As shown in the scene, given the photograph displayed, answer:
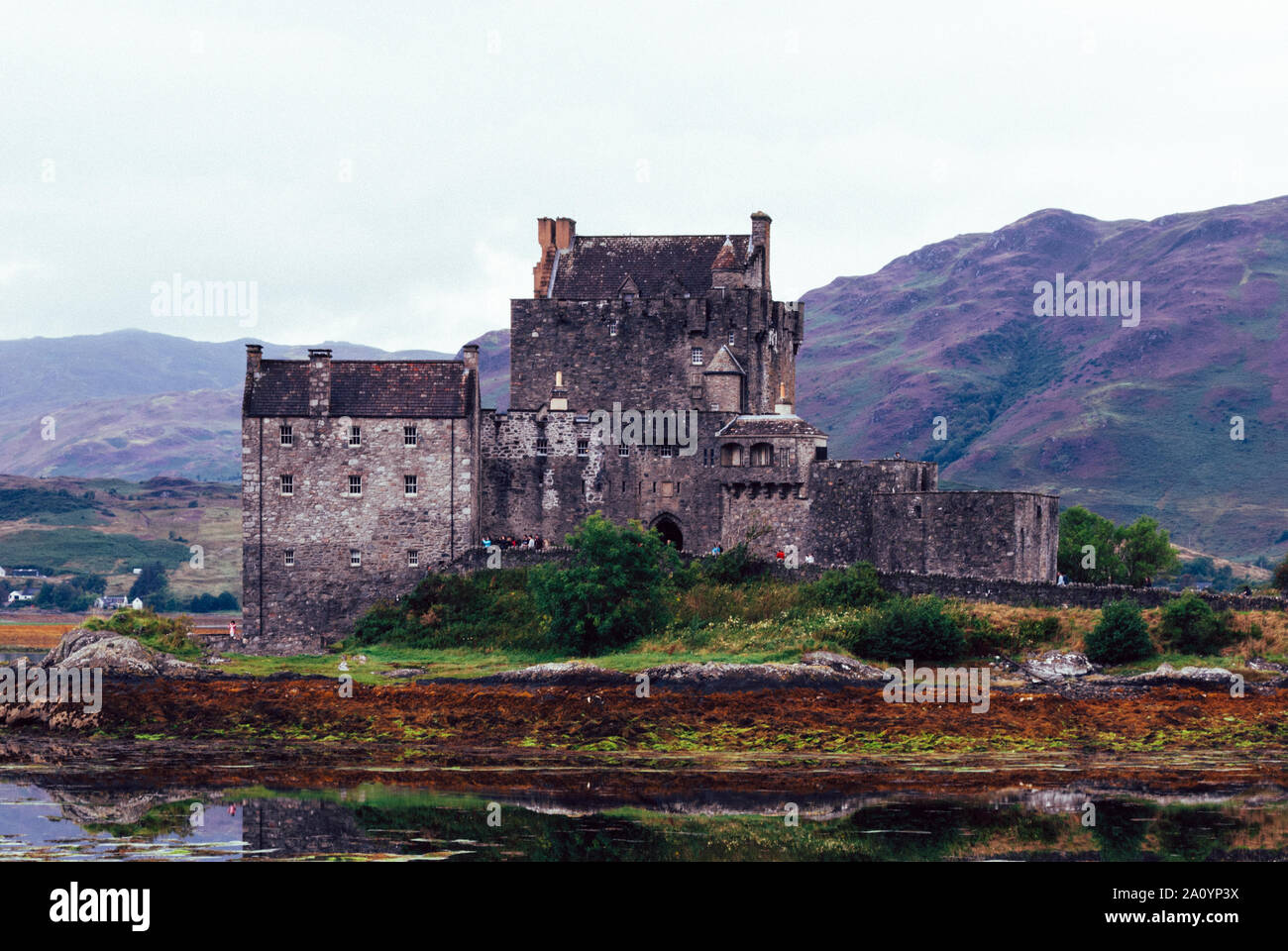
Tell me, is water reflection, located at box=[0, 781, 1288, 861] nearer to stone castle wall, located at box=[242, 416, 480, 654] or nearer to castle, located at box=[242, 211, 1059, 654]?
castle, located at box=[242, 211, 1059, 654]

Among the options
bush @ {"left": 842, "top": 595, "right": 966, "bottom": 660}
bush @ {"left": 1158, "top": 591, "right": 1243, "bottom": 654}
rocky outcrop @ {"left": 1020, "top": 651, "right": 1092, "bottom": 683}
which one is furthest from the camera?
bush @ {"left": 842, "top": 595, "right": 966, "bottom": 660}

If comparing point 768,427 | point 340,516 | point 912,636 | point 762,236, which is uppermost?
point 762,236

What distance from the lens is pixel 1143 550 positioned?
256 feet

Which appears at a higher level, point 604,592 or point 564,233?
point 564,233

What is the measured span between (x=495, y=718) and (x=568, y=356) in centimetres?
2453

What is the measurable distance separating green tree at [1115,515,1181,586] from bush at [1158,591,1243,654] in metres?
18.9

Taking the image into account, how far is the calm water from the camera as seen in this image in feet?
115

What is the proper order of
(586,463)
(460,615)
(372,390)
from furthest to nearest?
(586,463), (372,390), (460,615)

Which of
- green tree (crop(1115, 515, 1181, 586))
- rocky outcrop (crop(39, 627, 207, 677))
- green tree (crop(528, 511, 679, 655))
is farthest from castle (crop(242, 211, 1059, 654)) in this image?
green tree (crop(1115, 515, 1181, 586))

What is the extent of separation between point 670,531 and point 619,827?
34314mm

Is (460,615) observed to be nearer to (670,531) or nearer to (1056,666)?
(670,531)

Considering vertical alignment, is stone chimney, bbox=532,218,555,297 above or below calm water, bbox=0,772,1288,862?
above

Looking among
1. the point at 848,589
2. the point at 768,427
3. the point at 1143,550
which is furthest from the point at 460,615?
the point at 1143,550
